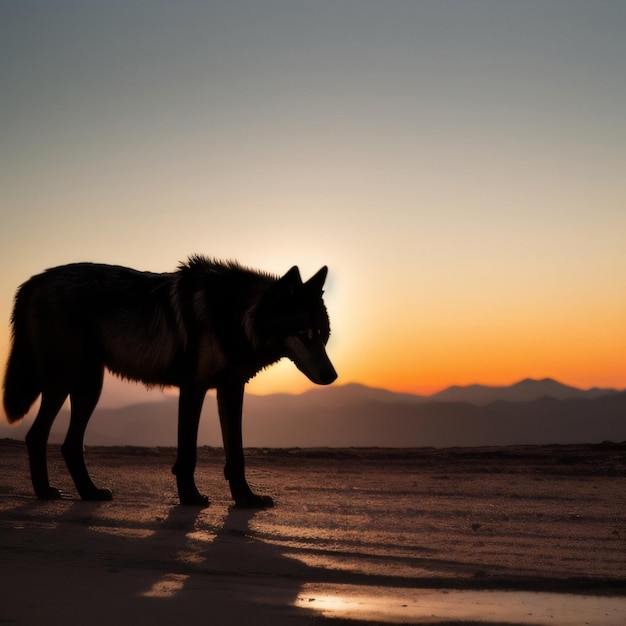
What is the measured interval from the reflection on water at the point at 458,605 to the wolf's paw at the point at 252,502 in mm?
3249

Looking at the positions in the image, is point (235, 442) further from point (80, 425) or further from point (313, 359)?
point (80, 425)

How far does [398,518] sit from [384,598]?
2.95 meters

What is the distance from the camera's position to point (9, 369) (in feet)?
30.7

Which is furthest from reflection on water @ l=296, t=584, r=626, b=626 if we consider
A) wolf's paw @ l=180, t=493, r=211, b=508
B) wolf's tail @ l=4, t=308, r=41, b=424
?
→ wolf's tail @ l=4, t=308, r=41, b=424

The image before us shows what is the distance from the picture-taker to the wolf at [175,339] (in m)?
8.30

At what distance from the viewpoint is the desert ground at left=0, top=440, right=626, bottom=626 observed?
4.28 m

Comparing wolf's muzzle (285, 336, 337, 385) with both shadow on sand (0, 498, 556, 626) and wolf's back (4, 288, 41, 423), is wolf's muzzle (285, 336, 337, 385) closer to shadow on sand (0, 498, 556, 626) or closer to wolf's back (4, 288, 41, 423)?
shadow on sand (0, 498, 556, 626)

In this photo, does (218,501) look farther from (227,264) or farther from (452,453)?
(452,453)

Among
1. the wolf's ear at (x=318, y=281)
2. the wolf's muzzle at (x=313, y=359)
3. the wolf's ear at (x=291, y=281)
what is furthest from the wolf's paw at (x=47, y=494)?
the wolf's ear at (x=318, y=281)

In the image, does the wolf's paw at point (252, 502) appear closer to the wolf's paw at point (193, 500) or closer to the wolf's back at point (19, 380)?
the wolf's paw at point (193, 500)

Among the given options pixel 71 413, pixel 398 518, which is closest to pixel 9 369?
pixel 71 413

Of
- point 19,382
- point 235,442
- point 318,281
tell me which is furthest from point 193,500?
point 19,382

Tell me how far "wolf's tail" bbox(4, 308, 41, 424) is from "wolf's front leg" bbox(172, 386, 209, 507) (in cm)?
194

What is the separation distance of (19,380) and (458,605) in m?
6.09
